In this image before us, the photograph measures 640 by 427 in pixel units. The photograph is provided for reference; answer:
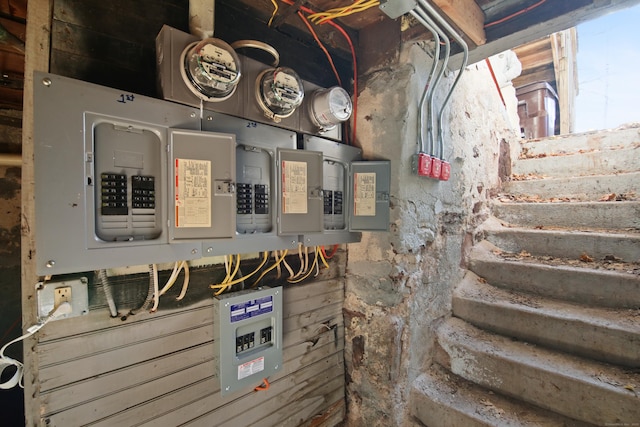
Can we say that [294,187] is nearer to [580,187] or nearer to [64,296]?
[64,296]

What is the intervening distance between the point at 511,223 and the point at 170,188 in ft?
7.22

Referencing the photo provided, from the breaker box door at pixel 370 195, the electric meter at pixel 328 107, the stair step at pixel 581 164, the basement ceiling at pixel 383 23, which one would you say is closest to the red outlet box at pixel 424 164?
the breaker box door at pixel 370 195

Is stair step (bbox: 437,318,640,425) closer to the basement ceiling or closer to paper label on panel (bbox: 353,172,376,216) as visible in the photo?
paper label on panel (bbox: 353,172,376,216)

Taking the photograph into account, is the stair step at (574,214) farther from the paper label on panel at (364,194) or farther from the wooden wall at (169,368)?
the wooden wall at (169,368)

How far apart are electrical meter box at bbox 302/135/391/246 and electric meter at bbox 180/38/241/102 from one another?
496 millimetres

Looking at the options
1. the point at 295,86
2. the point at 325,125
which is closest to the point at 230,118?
the point at 295,86

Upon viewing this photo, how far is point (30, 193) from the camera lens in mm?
703

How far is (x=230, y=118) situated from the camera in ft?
3.00

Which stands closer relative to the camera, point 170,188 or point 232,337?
point 170,188

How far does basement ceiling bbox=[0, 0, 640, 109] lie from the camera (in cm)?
104

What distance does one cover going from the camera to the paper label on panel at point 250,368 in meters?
1.02

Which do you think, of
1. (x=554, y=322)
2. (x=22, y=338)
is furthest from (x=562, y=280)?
(x=22, y=338)

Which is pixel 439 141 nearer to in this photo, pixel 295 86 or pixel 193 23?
pixel 295 86

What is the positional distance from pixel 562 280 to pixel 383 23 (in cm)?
157
